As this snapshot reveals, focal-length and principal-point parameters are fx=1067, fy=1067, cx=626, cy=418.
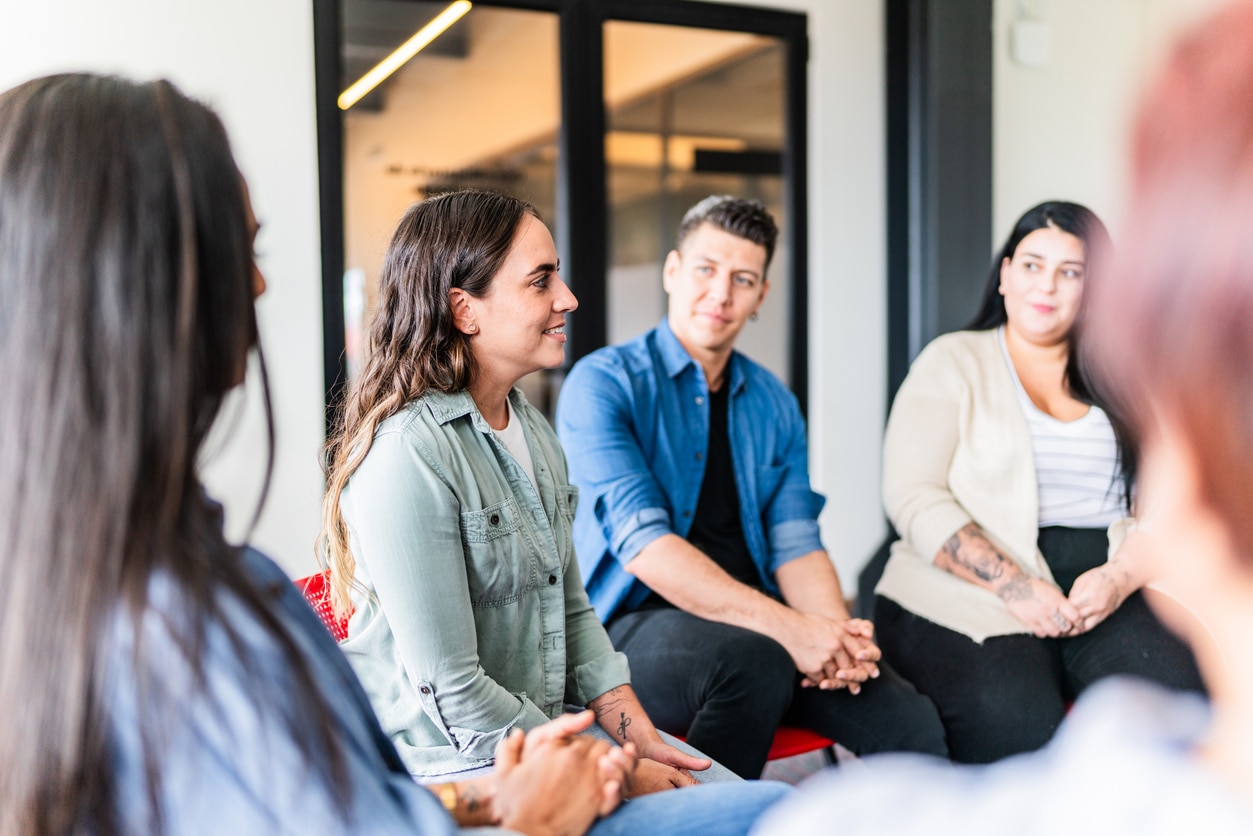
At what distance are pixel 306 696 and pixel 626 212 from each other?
3838 mm

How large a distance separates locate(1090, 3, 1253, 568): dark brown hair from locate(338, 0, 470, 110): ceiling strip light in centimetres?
370

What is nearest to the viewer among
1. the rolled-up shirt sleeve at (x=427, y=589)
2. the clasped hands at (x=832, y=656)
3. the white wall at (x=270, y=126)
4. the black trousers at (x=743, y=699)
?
the rolled-up shirt sleeve at (x=427, y=589)

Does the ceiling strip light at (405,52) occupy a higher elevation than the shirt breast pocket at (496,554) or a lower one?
higher

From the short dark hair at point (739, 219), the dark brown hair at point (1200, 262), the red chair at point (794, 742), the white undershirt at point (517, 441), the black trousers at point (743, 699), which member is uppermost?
the short dark hair at point (739, 219)

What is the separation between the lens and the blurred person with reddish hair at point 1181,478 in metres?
0.55

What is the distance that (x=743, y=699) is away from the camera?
202 centimetres

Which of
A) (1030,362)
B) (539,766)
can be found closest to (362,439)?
(539,766)

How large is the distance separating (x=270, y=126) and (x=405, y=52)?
35.5 inches

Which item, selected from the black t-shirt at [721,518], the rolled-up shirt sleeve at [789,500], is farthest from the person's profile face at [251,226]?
the rolled-up shirt sleeve at [789,500]

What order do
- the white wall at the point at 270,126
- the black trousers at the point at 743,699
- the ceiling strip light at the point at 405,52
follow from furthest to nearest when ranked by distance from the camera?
1. the ceiling strip light at the point at 405,52
2. the white wall at the point at 270,126
3. the black trousers at the point at 743,699

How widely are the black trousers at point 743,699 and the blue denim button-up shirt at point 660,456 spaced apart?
0.64 ft

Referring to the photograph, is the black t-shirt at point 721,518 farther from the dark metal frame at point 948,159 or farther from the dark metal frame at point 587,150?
the dark metal frame at point 948,159

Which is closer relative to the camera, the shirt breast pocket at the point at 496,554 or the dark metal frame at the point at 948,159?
the shirt breast pocket at the point at 496,554

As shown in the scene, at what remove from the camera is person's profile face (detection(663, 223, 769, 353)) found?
8.21ft
